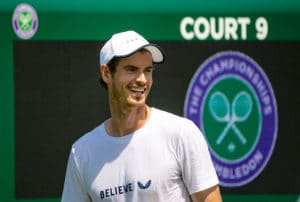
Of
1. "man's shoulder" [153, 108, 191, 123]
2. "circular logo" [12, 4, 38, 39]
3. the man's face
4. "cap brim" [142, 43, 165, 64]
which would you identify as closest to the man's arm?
"man's shoulder" [153, 108, 191, 123]

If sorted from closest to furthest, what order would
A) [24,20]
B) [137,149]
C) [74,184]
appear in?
[137,149], [74,184], [24,20]

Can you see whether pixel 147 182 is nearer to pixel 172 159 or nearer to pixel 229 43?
pixel 172 159

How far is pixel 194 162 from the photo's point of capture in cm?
258

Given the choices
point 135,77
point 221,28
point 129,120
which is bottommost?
point 129,120

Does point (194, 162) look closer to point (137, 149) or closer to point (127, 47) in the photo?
point (137, 149)

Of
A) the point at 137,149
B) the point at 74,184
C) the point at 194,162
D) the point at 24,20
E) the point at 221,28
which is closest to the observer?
the point at 194,162

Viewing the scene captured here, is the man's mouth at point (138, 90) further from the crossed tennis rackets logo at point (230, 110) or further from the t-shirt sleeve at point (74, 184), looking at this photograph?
the crossed tennis rackets logo at point (230, 110)

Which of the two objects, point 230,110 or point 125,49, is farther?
point 230,110

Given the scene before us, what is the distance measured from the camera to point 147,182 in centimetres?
263

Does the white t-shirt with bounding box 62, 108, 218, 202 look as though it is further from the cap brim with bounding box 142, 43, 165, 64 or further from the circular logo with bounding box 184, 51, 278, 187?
the circular logo with bounding box 184, 51, 278, 187

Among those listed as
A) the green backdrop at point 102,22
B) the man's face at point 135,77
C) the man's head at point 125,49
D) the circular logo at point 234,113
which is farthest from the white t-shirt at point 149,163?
the circular logo at point 234,113

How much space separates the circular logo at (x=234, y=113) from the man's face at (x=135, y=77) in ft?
7.36

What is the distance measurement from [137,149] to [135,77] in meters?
0.24

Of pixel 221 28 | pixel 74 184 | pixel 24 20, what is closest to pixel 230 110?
pixel 221 28
